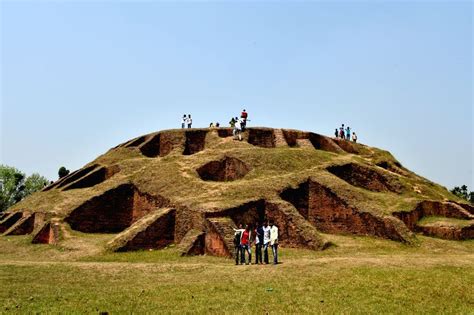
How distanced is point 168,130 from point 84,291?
22.4m

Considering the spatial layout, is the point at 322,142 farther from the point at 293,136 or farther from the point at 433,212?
the point at 433,212

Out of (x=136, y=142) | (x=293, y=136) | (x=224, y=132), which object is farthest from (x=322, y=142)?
(x=136, y=142)

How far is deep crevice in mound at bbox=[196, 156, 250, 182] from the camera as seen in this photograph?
24609mm

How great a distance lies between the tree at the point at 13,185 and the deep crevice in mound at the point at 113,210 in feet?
102

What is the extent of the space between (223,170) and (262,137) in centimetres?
562

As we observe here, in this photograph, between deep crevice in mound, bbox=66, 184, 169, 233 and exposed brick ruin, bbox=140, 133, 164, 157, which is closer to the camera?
deep crevice in mound, bbox=66, 184, 169, 233

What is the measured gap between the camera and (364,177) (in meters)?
24.8

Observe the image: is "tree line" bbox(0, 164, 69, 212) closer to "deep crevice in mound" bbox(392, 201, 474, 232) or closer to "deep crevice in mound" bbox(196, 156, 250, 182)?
"deep crevice in mound" bbox(196, 156, 250, 182)

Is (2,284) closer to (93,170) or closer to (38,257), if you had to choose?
(38,257)

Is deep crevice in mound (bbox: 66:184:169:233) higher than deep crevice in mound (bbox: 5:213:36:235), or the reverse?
deep crevice in mound (bbox: 66:184:169:233)

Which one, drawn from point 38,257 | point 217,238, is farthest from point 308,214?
point 38,257

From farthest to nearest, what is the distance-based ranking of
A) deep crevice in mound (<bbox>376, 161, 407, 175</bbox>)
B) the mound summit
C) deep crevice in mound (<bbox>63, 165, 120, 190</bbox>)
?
deep crevice in mound (<bbox>376, 161, 407, 175</bbox>), deep crevice in mound (<bbox>63, 165, 120, 190</bbox>), the mound summit

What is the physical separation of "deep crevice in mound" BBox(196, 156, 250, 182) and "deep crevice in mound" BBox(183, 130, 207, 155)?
16.8ft

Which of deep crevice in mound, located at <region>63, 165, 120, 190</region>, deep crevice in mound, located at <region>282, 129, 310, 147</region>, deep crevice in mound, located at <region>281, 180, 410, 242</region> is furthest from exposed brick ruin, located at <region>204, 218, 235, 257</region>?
deep crevice in mound, located at <region>282, 129, 310, 147</region>
